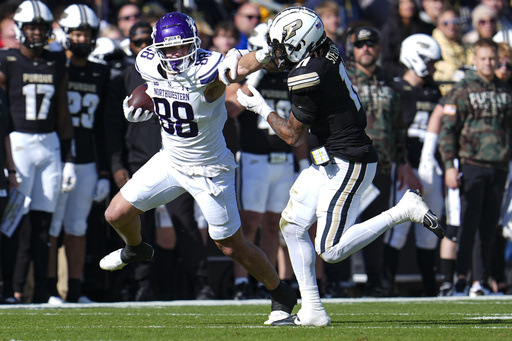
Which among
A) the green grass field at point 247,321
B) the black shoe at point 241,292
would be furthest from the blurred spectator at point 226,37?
the green grass field at point 247,321

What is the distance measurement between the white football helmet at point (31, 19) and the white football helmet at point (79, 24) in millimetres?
343

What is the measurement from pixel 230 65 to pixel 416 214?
4.42 feet

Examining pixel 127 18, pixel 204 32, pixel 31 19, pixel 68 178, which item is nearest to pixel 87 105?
pixel 68 178

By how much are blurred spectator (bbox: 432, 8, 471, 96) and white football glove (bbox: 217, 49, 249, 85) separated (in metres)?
4.96

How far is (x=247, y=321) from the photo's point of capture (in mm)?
6016

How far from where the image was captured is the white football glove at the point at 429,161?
872cm

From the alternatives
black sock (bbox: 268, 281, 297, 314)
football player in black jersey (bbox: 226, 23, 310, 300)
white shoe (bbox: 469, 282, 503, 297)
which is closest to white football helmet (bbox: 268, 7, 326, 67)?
black sock (bbox: 268, 281, 297, 314)

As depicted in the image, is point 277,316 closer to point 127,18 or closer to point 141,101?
point 141,101

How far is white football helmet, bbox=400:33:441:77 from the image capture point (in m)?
8.95

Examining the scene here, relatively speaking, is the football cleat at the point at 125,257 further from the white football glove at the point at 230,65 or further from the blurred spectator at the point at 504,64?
the blurred spectator at the point at 504,64

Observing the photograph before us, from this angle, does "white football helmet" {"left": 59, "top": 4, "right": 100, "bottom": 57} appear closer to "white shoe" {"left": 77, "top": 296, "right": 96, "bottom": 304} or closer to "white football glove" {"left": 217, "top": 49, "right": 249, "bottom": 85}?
"white shoe" {"left": 77, "top": 296, "right": 96, "bottom": 304}

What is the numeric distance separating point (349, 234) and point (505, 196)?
157 inches

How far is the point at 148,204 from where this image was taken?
581cm

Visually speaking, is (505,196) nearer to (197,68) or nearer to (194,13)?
(194,13)
